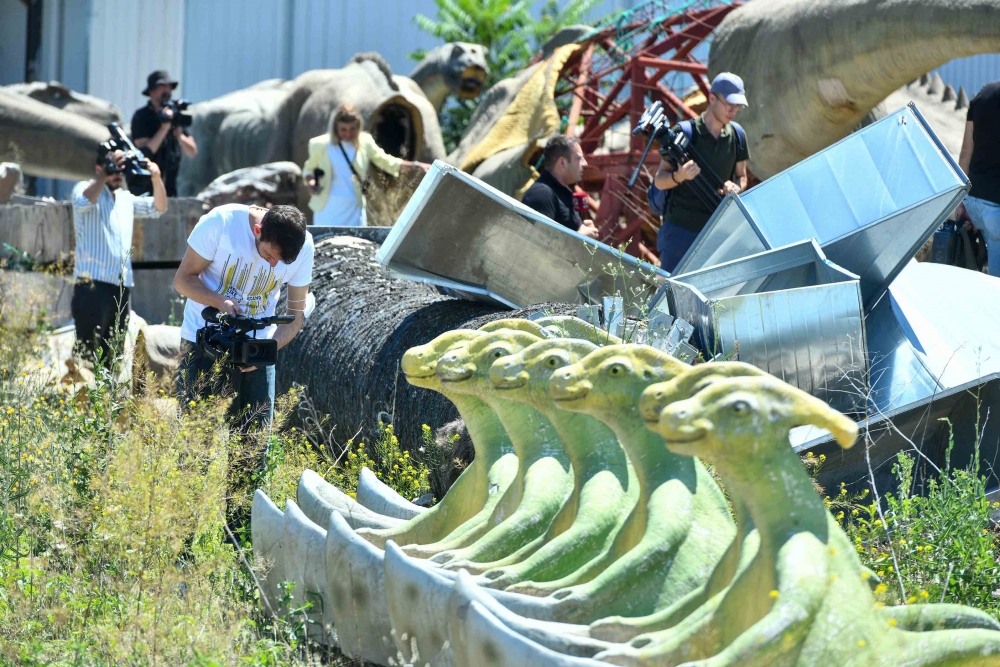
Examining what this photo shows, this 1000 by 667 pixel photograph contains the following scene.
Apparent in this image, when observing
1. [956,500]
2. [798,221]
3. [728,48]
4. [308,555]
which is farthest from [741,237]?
[728,48]

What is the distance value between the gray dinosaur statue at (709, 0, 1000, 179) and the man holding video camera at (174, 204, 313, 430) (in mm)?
4891

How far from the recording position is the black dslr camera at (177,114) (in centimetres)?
925

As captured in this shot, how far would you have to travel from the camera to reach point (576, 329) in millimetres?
4273

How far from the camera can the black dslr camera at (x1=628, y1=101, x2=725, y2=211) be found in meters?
6.11

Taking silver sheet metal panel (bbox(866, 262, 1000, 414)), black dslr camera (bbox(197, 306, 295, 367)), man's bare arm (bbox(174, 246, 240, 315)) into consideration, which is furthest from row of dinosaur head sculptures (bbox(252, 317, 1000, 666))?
silver sheet metal panel (bbox(866, 262, 1000, 414))

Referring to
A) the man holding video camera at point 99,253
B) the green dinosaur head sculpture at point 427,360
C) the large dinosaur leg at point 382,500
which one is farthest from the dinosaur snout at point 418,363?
the man holding video camera at point 99,253

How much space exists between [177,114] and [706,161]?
4.69 m

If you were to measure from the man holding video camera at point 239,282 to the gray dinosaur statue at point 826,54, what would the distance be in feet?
16.0

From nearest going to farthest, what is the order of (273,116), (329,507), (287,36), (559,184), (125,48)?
(329,507) < (559,184) < (273,116) < (125,48) < (287,36)

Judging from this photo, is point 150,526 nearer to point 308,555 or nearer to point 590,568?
point 308,555

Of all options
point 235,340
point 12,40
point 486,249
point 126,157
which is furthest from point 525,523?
point 12,40

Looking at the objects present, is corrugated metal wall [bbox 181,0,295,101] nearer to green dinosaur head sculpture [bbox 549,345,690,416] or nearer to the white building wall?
the white building wall

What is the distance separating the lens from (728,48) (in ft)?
32.1

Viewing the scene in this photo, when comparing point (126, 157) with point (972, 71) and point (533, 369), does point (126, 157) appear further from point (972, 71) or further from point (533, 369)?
point (972, 71)
